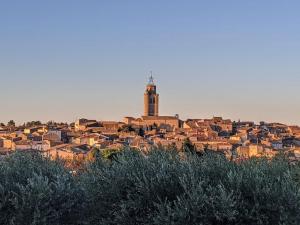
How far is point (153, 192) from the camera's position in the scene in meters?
8.62

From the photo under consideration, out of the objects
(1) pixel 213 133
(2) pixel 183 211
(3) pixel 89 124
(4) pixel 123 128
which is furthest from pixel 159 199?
(3) pixel 89 124

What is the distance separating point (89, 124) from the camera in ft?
413

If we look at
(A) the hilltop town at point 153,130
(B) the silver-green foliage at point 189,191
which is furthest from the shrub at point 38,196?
(A) the hilltop town at point 153,130

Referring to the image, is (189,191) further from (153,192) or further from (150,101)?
(150,101)

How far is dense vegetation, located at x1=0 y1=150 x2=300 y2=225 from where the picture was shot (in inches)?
313

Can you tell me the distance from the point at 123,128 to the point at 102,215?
4088 inches

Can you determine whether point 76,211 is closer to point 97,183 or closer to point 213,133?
point 97,183

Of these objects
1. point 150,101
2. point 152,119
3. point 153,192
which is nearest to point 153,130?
point 152,119

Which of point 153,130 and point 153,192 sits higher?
point 153,192

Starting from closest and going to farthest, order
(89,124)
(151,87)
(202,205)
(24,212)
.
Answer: (202,205) < (24,212) < (89,124) < (151,87)

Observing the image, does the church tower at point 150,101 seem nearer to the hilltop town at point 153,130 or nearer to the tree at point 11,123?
the hilltop town at point 153,130

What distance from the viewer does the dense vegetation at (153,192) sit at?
313 inches

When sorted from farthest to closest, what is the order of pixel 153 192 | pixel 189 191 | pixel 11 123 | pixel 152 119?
pixel 11 123 < pixel 152 119 < pixel 153 192 < pixel 189 191

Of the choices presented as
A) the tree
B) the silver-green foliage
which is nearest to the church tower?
the tree
